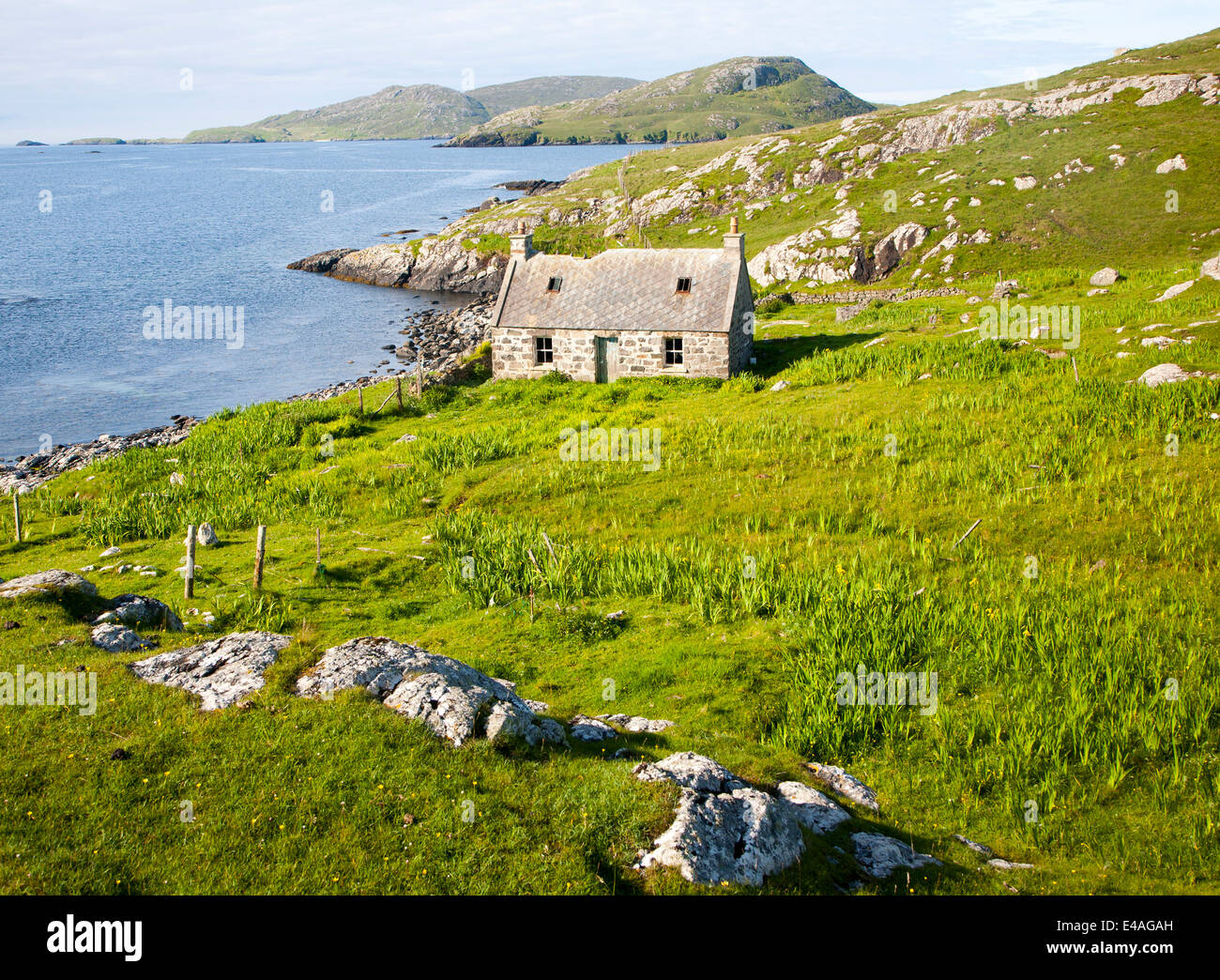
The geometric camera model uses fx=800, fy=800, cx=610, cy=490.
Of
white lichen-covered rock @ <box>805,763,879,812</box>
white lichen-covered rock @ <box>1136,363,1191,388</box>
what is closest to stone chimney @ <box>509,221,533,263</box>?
white lichen-covered rock @ <box>1136,363,1191,388</box>

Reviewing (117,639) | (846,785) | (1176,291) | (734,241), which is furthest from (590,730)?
(1176,291)

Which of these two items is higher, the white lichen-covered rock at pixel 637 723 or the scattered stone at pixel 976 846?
the white lichen-covered rock at pixel 637 723

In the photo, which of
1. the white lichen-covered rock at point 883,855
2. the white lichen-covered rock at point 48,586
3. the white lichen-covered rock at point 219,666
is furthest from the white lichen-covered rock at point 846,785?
the white lichen-covered rock at point 48,586

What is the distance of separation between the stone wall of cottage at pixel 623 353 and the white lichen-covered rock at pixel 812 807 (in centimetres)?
2778

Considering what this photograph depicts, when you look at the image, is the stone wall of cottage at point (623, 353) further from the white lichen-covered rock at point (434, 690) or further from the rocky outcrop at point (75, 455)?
the white lichen-covered rock at point (434, 690)

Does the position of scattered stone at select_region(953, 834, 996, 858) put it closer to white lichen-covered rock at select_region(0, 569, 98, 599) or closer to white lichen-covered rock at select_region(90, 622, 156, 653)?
white lichen-covered rock at select_region(90, 622, 156, 653)

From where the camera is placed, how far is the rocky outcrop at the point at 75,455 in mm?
37066

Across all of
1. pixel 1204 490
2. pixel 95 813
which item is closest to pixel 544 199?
A: pixel 1204 490

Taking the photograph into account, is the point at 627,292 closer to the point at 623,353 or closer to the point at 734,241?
the point at 623,353

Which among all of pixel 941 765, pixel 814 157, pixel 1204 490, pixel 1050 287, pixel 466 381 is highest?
pixel 814 157

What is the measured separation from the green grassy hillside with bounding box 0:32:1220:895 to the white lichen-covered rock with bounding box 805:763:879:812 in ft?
1.05
